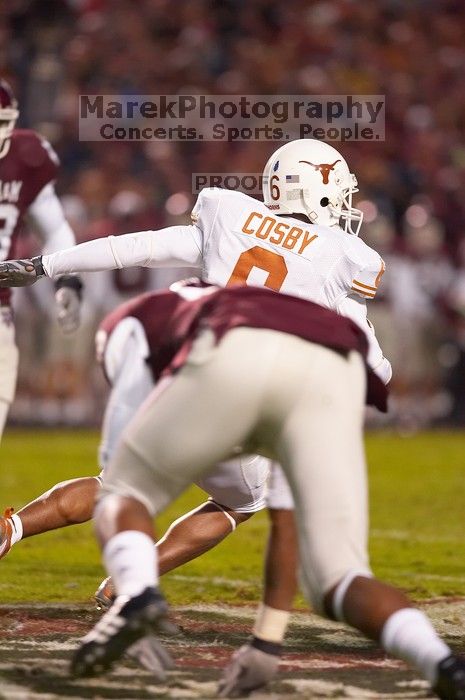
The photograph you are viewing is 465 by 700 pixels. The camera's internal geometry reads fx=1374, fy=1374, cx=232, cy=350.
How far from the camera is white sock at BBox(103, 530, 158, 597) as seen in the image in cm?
302

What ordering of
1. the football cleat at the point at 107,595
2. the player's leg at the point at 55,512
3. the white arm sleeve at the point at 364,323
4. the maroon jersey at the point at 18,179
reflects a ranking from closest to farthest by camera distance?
the white arm sleeve at the point at 364,323
the football cleat at the point at 107,595
the player's leg at the point at 55,512
the maroon jersey at the point at 18,179

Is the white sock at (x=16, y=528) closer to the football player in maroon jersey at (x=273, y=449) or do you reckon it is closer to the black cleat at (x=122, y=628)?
the football player in maroon jersey at (x=273, y=449)

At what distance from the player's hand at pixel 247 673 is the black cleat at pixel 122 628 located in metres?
0.43

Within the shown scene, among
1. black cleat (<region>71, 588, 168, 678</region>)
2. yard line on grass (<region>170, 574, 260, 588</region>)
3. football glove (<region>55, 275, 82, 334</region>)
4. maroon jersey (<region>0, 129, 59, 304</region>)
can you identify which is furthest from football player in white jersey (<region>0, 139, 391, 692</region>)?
yard line on grass (<region>170, 574, 260, 588</region>)

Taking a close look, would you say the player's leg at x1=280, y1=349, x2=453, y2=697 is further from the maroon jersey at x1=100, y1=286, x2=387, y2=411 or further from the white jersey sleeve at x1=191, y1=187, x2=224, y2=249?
the white jersey sleeve at x1=191, y1=187, x2=224, y2=249

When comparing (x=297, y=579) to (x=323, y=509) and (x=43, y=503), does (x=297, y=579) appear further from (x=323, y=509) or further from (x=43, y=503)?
(x=43, y=503)

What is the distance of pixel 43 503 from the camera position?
15.0 feet

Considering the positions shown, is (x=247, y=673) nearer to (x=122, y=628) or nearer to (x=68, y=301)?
(x=122, y=628)

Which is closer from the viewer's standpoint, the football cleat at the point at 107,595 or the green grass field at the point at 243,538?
the football cleat at the point at 107,595

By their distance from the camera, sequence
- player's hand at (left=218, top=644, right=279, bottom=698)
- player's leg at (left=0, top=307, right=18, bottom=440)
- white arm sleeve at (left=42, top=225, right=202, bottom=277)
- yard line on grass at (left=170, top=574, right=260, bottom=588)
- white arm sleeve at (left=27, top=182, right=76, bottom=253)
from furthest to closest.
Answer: yard line on grass at (left=170, top=574, right=260, bottom=588) < white arm sleeve at (left=27, top=182, right=76, bottom=253) < player's leg at (left=0, top=307, right=18, bottom=440) < white arm sleeve at (left=42, top=225, right=202, bottom=277) < player's hand at (left=218, top=644, right=279, bottom=698)

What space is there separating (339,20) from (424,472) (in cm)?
613

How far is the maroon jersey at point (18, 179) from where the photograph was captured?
5.08m

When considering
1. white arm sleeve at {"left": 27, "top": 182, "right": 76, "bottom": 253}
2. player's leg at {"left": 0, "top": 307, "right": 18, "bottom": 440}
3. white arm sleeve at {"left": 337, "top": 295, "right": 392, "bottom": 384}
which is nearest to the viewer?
white arm sleeve at {"left": 337, "top": 295, "right": 392, "bottom": 384}

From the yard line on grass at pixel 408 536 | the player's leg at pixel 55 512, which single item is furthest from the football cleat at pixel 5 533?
the yard line on grass at pixel 408 536
